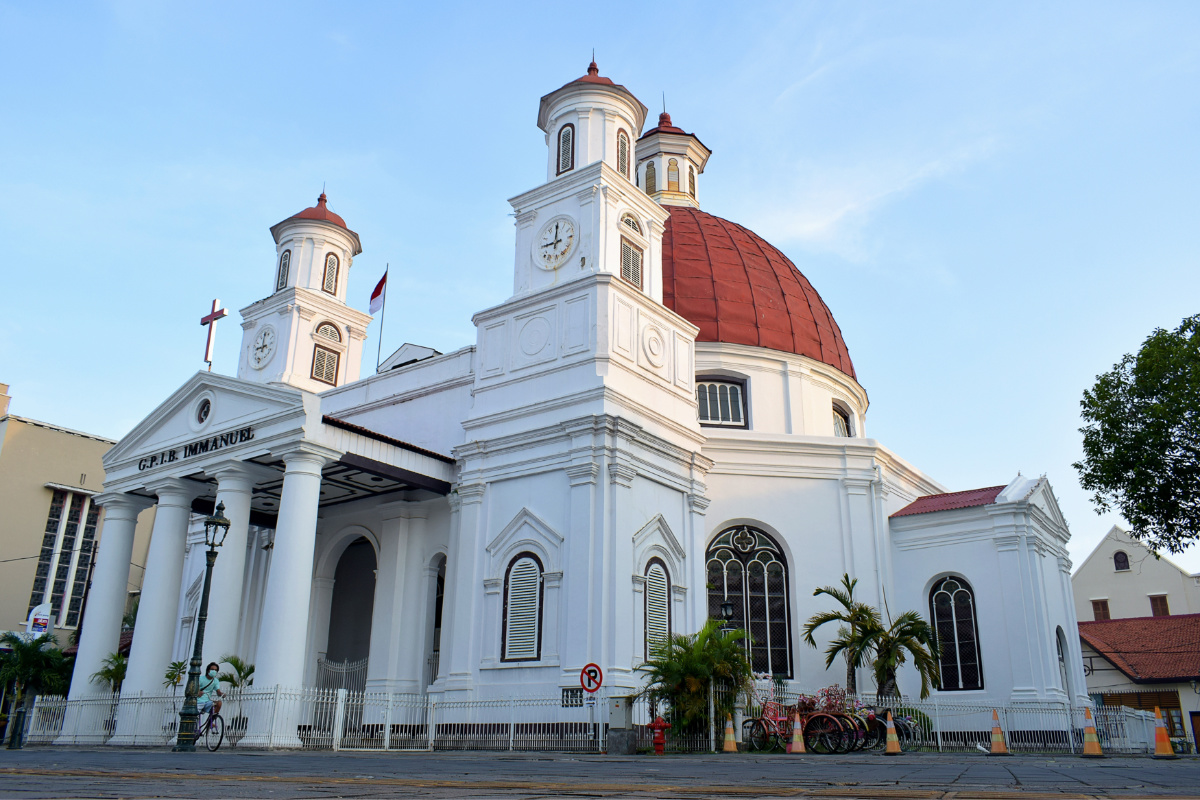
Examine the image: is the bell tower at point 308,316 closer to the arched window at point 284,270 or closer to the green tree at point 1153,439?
the arched window at point 284,270

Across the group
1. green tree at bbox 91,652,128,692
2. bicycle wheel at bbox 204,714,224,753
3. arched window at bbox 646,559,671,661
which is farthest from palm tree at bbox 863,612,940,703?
green tree at bbox 91,652,128,692

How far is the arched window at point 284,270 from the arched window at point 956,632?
22.9 m

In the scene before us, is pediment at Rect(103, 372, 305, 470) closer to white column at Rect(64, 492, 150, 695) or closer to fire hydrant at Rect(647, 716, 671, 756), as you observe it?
white column at Rect(64, 492, 150, 695)

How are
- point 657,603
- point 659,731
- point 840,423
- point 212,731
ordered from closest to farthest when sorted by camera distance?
point 659,731, point 212,731, point 657,603, point 840,423

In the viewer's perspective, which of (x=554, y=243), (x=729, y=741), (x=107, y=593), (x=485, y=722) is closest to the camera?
(x=729, y=741)

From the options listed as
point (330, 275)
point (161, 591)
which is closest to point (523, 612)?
point (161, 591)

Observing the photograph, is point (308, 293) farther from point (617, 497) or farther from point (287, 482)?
point (617, 497)

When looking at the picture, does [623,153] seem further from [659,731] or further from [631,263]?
[659,731]

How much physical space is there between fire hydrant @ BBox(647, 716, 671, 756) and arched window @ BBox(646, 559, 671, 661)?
10.8ft

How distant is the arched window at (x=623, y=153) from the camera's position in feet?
85.3

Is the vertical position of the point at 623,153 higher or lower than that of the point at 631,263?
higher

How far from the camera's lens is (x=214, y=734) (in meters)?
18.4

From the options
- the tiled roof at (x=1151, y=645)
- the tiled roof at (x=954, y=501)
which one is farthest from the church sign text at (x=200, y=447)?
the tiled roof at (x=1151, y=645)

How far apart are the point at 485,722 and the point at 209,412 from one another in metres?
10.6
